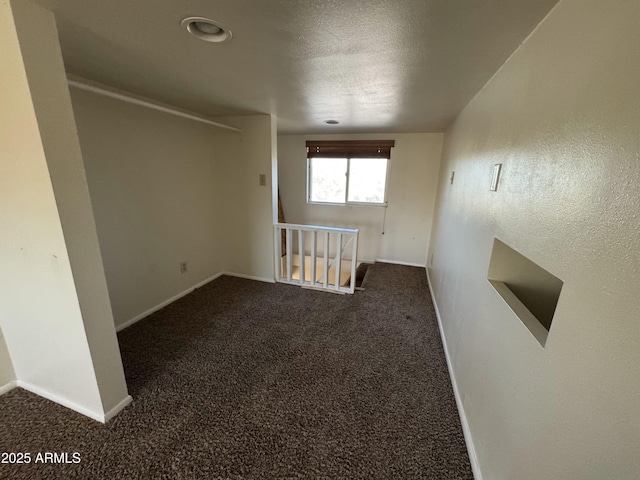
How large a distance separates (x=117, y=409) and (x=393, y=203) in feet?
12.4

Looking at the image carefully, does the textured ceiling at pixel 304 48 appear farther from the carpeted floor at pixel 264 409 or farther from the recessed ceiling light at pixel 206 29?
the carpeted floor at pixel 264 409

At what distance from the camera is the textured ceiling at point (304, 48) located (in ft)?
3.15

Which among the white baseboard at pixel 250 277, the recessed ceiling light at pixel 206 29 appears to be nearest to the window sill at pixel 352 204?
the white baseboard at pixel 250 277

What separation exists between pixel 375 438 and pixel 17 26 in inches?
94.5

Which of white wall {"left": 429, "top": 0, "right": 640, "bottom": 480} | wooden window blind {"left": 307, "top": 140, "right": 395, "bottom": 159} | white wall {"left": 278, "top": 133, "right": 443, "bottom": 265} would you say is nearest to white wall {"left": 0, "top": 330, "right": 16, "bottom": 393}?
white wall {"left": 429, "top": 0, "right": 640, "bottom": 480}

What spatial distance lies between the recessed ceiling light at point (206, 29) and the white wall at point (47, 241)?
0.55 meters

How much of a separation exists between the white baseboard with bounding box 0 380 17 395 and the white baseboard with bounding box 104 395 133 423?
77cm

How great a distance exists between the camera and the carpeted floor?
1.23m

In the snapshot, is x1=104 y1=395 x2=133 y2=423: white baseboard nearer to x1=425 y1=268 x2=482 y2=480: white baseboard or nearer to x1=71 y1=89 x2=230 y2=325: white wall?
x1=71 y1=89 x2=230 y2=325: white wall

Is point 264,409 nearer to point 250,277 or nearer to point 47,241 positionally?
point 47,241

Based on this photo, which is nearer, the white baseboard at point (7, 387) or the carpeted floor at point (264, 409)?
the carpeted floor at point (264, 409)

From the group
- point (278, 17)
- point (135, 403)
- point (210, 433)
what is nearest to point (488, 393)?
point (210, 433)

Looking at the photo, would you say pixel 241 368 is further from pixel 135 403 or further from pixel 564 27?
pixel 564 27

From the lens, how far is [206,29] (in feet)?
3.72
